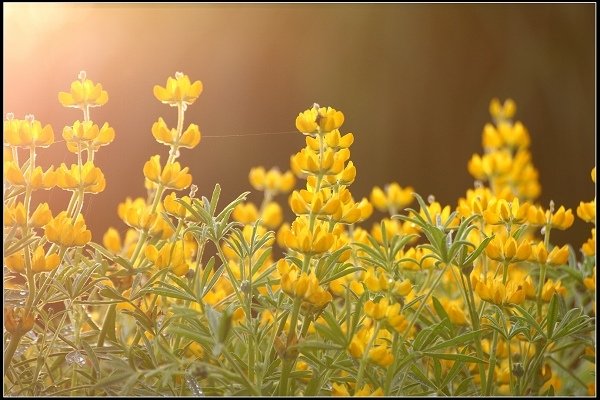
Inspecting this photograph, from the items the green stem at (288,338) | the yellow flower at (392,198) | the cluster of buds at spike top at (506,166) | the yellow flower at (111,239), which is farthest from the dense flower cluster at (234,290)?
the cluster of buds at spike top at (506,166)

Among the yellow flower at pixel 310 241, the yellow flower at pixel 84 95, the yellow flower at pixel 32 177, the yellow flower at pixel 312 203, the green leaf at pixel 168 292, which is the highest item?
the yellow flower at pixel 84 95

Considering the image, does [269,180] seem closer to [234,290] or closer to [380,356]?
[234,290]

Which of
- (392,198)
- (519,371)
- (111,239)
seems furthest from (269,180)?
(519,371)

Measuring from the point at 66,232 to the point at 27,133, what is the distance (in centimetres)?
9

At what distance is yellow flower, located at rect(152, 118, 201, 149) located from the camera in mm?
665

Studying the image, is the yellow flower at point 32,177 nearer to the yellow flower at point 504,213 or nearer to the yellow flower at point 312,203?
the yellow flower at point 312,203

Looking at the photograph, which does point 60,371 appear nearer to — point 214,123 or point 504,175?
point 214,123

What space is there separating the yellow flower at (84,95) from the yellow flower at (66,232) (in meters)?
0.13

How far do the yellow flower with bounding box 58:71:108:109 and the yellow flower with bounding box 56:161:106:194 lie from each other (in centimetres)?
7

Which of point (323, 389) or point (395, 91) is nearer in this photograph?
point (323, 389)

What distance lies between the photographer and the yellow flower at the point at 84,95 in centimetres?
67

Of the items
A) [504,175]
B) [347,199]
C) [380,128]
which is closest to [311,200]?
[347,199]

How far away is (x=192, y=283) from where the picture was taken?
0.63 metres

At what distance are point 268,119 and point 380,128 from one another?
1421mm
